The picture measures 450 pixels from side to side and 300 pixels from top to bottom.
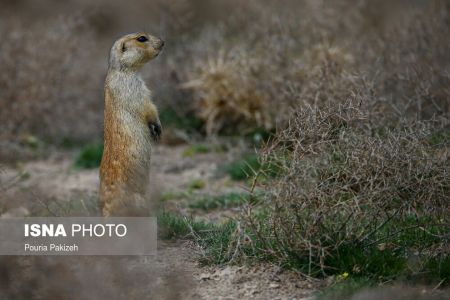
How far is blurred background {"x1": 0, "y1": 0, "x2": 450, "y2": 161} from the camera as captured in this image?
952 centimetres

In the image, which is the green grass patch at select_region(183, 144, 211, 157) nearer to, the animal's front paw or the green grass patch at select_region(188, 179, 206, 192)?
the green grass patch at select_region(188, 179, 206, 192)

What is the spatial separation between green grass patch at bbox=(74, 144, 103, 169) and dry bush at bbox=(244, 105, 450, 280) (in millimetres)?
5348

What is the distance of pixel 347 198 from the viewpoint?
18.9ft

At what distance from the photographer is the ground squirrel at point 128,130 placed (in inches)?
254

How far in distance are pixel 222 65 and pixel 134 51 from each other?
389 centimetres

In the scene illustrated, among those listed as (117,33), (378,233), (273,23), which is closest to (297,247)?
(378,233)

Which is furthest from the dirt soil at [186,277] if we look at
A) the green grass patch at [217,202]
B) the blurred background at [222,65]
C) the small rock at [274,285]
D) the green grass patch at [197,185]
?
the blurred background at [222,65]

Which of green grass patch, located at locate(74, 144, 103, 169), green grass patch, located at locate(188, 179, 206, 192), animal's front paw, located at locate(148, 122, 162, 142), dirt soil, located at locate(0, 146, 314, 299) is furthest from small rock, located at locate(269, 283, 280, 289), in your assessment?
green grass patch, located at locate(74, 144, 103, 169)

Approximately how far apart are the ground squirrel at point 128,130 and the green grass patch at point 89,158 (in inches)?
Result: 153

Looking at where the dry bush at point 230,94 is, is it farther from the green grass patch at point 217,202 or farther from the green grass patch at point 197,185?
the green grass patch at point 217,202

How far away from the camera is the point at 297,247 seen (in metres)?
5.50

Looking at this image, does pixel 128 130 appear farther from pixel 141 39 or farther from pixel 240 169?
pixel 240 169

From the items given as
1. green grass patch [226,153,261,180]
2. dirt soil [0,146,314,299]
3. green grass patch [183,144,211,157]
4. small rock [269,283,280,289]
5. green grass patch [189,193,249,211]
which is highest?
green grass patch [183,144,211,157]

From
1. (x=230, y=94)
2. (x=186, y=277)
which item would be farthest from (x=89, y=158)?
(x=186, y=277)
